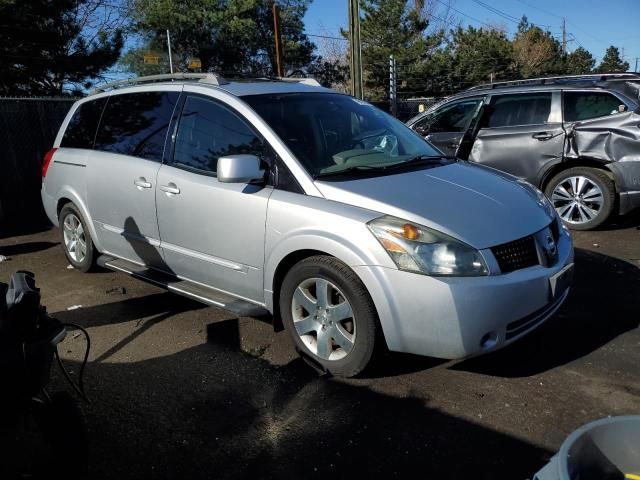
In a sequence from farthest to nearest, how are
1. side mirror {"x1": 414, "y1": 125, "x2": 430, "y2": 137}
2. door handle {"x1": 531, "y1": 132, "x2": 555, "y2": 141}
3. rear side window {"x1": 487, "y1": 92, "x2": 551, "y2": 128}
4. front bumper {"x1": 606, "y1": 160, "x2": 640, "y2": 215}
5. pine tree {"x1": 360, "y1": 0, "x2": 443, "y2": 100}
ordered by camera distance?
pine tree {"x1": 360, "y1": 0, "x2": 443, "y2": 100}, side mirror {"x1": 414, "y1": 125, "x2": 430, "y2": 137}, rear side window {"x1": 487, "y1": 92, "x2": 551, "y2": 128}, door handle {"x1": 531, "y1": 132, "x2": 555, "y2": 141}, front bumper {"x1": 606, "y1": 160, "x2": 640, "y2": 215}

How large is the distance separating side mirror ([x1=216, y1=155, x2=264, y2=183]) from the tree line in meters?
13.9

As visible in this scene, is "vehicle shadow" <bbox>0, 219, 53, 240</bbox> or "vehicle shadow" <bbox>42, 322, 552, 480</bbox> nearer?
"vehicle shadow" <bbox>42, 322, 552, 480</bbox>

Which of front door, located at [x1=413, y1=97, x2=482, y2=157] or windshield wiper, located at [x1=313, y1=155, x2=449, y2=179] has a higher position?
front door, located at [x1=413, y1=97, x2=482, y2=157]

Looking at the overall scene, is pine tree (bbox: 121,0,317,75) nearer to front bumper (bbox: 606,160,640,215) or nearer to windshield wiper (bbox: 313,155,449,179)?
front bumper (bbox: 606,160,640,215)

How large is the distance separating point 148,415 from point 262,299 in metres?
1.00

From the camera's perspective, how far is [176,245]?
4027 mm

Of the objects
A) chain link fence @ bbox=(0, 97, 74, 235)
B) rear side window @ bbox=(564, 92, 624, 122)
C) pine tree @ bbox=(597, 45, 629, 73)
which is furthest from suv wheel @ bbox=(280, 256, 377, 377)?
pine tree @ bbox=(597, 45, 629, 73)

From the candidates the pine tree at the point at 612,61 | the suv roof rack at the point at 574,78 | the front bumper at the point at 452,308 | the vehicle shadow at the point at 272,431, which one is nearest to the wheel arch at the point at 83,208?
the vehicle shadow at the point at 272,431

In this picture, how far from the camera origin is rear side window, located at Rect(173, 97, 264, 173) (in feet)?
12.1

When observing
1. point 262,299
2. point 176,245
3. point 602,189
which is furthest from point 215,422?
point 602,189

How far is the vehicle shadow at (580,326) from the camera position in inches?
133

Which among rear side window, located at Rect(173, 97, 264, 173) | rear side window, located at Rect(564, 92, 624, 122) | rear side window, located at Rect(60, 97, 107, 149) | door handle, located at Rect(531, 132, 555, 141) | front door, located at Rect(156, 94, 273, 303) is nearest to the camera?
front door, located at Rect(156, 94, 273, 303)

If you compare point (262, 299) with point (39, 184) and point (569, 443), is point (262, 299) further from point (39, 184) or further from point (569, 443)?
point (39, 184)

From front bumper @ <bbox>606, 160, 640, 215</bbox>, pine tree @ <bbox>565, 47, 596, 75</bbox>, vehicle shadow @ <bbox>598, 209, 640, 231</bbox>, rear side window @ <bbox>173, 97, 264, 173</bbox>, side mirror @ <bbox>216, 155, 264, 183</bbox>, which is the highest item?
pine tree @ <bbox>565, 47, 596, 75</bbox>
